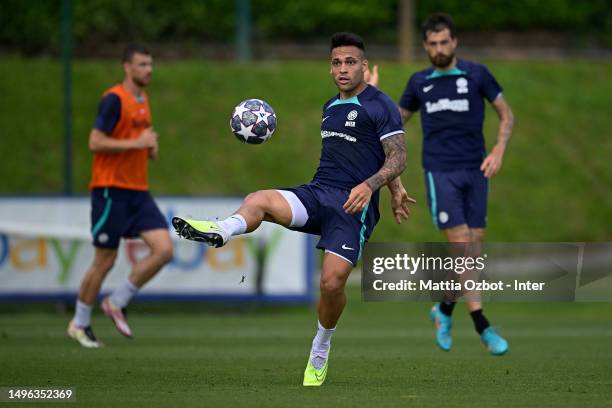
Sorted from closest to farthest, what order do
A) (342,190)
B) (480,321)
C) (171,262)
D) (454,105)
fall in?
(342,190)
(480,321)
(454,105)
(171,262)

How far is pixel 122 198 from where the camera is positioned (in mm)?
11641

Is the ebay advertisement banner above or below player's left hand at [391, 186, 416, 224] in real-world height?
below

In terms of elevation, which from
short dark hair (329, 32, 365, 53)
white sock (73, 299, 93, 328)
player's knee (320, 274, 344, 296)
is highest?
short dark hair (329, 32, 365, 53)

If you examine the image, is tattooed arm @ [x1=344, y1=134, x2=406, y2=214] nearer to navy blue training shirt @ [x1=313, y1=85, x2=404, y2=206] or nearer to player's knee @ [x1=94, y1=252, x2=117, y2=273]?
navy blue training shirt @ [x1=313, y1=85, x2=404, y2=206]

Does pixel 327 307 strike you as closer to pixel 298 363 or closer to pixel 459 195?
pixel 298 363

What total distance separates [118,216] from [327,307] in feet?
13.1

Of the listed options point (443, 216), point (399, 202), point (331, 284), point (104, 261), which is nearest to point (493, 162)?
point (443, 216)

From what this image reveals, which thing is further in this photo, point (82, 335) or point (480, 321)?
point (82, 335)

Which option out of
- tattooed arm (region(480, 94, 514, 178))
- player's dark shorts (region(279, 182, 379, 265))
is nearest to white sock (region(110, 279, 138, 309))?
tattooed arm (region(480, 94, 514, 178))

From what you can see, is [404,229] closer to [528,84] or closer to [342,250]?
[528,84]

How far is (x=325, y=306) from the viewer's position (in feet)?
26.8

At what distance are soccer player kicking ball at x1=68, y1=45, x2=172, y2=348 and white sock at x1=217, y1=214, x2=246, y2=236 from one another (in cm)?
395

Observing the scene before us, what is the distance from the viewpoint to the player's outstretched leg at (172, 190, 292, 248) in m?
7.38

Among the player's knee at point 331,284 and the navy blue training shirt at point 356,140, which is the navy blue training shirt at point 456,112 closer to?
the navy blue training shirt at point 356,140
